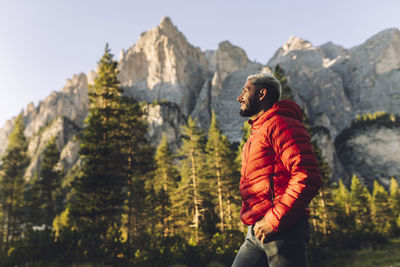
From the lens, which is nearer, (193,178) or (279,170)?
(279,170)

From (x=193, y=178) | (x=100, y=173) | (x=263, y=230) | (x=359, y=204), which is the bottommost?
(x=359, y=204)

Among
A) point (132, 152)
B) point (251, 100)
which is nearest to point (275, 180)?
point (251, 100)

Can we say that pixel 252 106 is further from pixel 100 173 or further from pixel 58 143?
pixel 58 143

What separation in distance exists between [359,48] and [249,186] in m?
159

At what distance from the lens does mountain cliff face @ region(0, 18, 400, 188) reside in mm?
102562

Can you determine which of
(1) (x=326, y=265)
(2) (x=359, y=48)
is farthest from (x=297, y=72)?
(1) (x=326, y=265)

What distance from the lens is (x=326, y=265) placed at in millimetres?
11922

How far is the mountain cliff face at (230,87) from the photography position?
336ft

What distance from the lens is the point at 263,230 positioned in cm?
185

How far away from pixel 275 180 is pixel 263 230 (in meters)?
0.39

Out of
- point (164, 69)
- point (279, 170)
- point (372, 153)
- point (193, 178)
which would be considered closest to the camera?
point (279, 170)

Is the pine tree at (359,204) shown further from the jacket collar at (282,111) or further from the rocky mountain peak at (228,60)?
the rocky mountain peak at (228,60)

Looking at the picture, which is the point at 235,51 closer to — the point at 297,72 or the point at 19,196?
the point at 297,72

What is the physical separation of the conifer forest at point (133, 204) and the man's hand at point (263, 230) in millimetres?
8271
